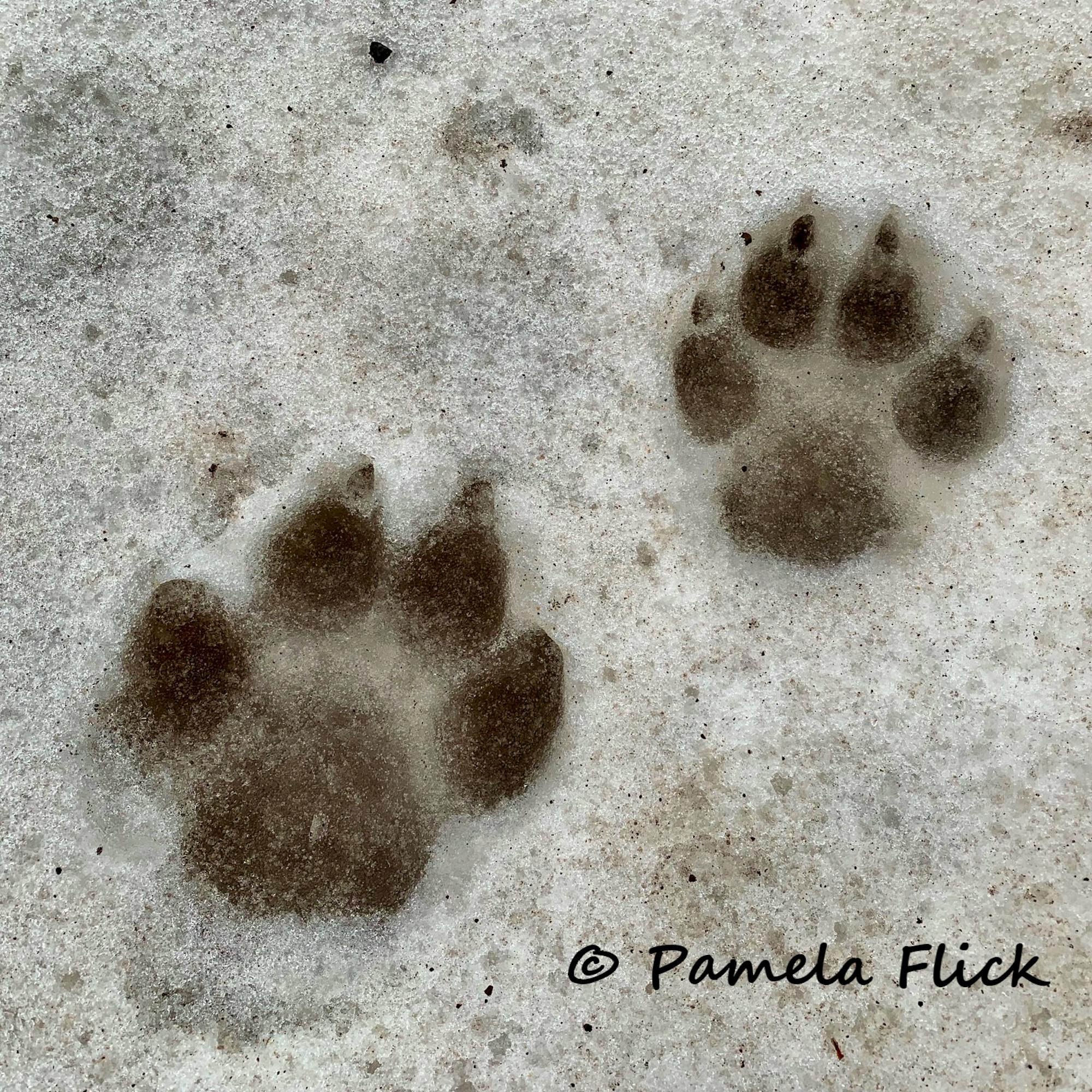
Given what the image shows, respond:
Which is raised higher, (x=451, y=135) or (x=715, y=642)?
(x=451, y=135)

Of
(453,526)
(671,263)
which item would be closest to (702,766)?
(453,526)

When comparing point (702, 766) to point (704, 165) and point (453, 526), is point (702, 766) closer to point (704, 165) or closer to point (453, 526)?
point (453, 526)

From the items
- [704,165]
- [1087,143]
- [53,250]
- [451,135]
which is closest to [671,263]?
[704,165]

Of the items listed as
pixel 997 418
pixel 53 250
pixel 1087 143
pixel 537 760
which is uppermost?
pixel 1087 143
